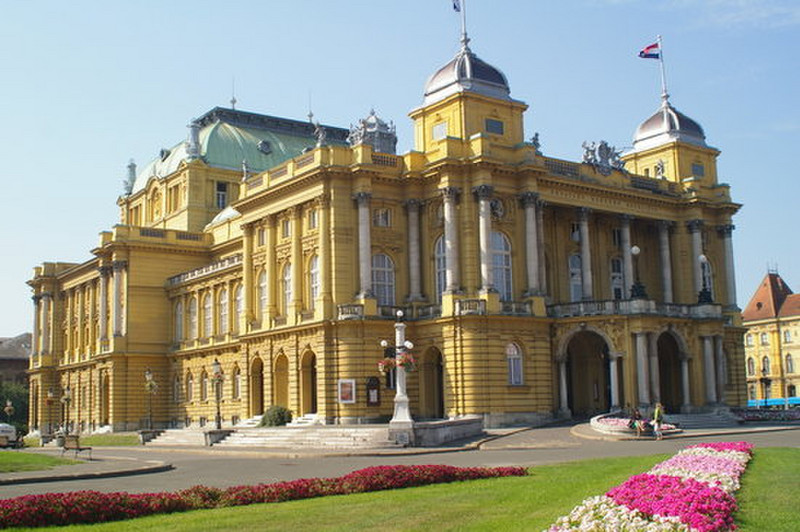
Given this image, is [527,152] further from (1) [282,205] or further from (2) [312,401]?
(2) [312,401]

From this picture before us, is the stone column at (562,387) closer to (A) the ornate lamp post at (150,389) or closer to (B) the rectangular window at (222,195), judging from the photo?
(A) the ornate lamp post at (150,389)

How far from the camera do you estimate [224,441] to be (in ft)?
175

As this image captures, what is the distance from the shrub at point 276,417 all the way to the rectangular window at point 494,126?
2111 cm

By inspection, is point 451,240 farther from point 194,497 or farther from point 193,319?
point 194,497

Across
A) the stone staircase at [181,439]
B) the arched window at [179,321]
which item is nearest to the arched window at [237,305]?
the arched window at [179,321]

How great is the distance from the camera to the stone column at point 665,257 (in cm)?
6825

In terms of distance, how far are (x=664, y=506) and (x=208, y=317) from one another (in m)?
65.7

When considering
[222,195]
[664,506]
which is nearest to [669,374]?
[222,195]

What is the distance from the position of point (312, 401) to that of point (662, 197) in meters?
27.6

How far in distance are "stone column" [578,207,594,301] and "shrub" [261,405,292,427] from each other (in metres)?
20.1

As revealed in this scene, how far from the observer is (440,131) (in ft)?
201

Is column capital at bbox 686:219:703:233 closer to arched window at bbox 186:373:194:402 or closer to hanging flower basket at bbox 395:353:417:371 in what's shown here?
hanging flower basket at bbox 395:353:417:371

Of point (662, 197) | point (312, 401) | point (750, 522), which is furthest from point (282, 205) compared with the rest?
point (750, 522)

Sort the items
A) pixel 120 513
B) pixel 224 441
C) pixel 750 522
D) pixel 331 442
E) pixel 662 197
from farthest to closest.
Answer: pixel 662 197, pixel 224 441, pixel 331 442, pixel 120 513, pixel 750 522
